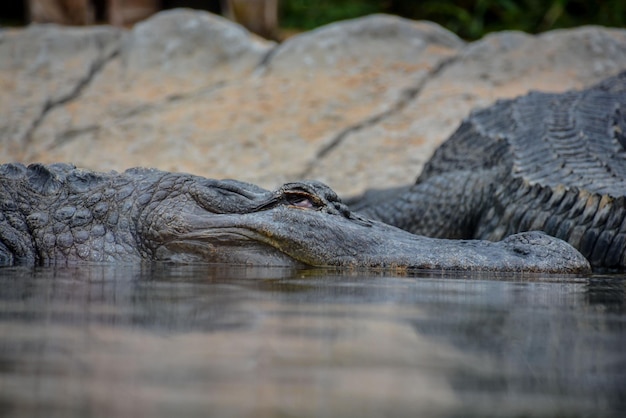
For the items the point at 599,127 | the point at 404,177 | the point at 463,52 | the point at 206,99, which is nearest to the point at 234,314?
the point at 599,127

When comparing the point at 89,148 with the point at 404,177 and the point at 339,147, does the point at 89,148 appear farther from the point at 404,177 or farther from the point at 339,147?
the point at 404,177

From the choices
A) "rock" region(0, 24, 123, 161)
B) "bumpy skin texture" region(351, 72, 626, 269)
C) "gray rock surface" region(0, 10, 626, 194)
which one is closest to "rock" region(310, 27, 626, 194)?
"gray rock surface" region(0, 10, 626, 194)

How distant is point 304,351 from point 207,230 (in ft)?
8.76

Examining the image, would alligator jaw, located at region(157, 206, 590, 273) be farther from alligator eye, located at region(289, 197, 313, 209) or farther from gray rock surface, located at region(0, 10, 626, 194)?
gray rock surface, located at region(0, 10, 626, 194)

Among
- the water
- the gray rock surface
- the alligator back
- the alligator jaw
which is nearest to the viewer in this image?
the water

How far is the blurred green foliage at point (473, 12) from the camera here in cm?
1385

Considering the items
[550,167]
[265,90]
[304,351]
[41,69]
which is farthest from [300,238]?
[41,69]

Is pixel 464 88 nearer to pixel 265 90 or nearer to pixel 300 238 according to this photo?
pixel 265 90

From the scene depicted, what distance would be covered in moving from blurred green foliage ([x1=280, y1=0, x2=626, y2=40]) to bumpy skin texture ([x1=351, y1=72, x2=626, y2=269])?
6570mm

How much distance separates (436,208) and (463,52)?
3.71 meters

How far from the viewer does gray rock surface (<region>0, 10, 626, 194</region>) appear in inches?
321

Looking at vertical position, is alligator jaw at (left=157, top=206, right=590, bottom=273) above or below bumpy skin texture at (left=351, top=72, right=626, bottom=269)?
below

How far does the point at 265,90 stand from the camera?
930cm

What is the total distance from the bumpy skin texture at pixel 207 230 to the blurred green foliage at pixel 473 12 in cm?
924
